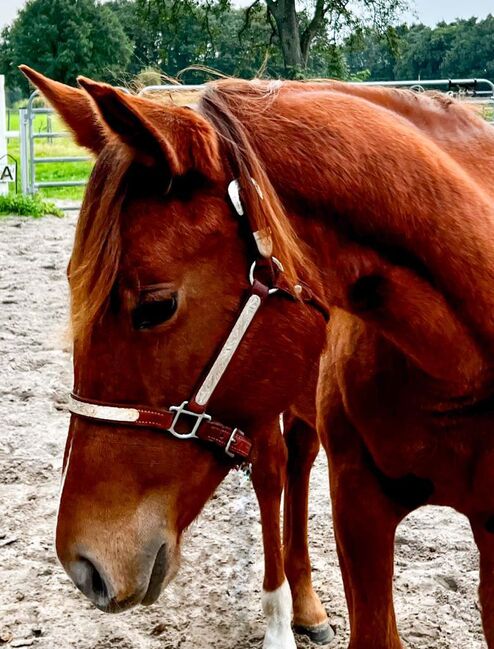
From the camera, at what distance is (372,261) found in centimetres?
152

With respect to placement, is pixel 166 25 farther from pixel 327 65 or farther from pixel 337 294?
pixel 337 294

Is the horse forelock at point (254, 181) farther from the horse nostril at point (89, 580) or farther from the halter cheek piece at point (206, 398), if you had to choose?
the horse nostril at point (89, 580)

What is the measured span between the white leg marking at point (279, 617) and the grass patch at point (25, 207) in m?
8.79

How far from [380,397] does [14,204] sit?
9.98 meters

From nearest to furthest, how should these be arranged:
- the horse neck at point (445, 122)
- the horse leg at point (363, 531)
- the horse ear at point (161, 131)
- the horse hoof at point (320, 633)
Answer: the horse ear at point (161, 131) → the horse neck at point (445, 122) → the horse leg at point (363, 531) → the horse hoof at point (320, 633)

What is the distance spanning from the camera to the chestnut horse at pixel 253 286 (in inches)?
53.7

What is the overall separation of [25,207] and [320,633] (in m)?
9.20

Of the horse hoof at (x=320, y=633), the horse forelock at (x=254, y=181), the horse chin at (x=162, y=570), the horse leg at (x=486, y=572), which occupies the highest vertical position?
the horse forelock at (x=254, y=181)

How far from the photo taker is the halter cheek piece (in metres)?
1.39

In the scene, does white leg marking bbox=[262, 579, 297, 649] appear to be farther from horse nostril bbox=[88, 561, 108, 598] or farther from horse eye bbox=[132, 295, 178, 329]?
horse eye bbox=[132, 295, 178, 329]

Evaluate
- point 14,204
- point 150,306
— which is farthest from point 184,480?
point 14,204

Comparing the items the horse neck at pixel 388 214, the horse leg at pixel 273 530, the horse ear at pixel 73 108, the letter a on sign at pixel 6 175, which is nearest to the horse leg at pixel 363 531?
the horse neck at pixel 388 214

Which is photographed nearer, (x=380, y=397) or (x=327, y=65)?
(x=380, y=397)

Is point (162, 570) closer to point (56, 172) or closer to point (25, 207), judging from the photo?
point (25, 207)
